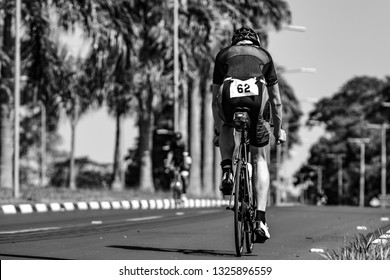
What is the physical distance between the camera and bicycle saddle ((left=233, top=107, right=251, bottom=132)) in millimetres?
8219

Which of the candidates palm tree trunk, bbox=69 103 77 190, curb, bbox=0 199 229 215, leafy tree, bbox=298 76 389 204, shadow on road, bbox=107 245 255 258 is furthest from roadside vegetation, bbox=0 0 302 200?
leafy tree, bbox=298 76 389 204

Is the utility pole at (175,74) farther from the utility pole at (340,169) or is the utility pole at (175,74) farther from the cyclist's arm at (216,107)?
the utility pole at (340,169)

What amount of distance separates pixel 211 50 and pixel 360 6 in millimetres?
29837

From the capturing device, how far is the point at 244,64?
8.31m

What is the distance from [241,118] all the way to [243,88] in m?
0.25

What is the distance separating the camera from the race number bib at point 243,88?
8250 millimetres

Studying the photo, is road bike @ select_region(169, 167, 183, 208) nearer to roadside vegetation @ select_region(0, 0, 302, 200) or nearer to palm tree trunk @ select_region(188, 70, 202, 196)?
roadside vegetation @ select_region(0, 0, 302, 200)

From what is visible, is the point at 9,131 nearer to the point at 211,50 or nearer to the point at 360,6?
the point at 211,50

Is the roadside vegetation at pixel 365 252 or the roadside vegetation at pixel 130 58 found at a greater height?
the roadside vegetation at pixel 130 58

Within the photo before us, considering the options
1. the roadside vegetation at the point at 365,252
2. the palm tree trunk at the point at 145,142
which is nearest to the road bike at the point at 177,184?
the palm tree trunk at the point at 145,142

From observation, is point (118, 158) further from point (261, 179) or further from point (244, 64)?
point (244, 64)

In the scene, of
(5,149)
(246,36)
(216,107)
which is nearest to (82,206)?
(5,149)

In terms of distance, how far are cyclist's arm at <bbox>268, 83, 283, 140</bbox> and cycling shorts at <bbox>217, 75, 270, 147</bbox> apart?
0.27 m
